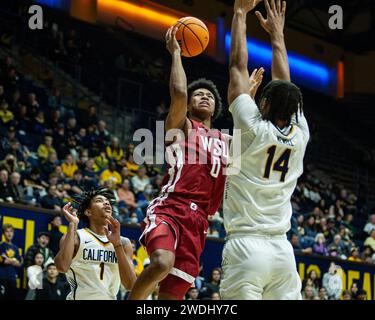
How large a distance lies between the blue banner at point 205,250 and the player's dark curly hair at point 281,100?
24.2 ft

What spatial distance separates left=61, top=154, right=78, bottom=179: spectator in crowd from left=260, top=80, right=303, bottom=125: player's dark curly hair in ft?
32.1

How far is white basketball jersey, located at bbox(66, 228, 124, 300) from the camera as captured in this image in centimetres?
696

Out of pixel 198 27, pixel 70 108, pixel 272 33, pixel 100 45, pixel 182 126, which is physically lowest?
pixel 182 126

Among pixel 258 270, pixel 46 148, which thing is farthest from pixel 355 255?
pixel 258 270

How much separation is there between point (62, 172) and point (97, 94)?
645 centimetres

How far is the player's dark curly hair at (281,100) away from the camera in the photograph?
4906 mm

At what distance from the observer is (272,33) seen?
5.58 metres

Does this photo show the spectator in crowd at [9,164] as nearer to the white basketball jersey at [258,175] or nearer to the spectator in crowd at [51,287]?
the spectator in crowd at [51,287]

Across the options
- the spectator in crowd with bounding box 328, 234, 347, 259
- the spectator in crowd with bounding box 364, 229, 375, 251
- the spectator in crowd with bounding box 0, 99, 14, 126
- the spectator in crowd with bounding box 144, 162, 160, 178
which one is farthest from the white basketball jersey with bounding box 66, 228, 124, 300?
the spectator in crowd with bounding box 364, 229, 375, 251

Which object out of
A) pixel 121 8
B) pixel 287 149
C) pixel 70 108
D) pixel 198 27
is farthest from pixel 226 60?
pixel 287 149

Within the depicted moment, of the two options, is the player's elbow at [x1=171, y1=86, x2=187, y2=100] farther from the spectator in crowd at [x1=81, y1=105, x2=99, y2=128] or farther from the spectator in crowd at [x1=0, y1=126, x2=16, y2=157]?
the spectator in crowd at [x1=81, y1=105, x2=99, y2=128]

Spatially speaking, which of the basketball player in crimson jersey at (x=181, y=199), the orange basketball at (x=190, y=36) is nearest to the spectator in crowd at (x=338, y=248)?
the orange basketball at (x=190, y=36)

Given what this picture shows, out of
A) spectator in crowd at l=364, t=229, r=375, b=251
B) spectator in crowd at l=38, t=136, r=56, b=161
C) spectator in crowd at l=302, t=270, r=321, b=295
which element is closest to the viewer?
spectator in crowd at l=38, t=136, r=56, b=161
